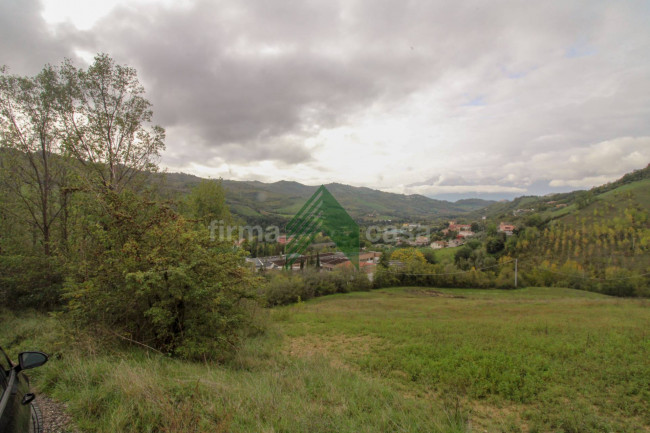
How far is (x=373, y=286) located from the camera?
43906mm

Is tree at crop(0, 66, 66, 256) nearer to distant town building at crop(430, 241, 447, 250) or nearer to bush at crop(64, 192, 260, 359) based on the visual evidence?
bush at crop(64, 192, 260, 359)

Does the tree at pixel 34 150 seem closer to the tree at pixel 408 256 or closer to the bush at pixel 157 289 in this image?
the bush at pixel 157 289

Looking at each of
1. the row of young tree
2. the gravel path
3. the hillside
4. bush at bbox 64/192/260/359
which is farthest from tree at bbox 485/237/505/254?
the gravel path

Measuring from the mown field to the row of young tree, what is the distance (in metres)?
0.87

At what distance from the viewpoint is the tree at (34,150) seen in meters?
11.5

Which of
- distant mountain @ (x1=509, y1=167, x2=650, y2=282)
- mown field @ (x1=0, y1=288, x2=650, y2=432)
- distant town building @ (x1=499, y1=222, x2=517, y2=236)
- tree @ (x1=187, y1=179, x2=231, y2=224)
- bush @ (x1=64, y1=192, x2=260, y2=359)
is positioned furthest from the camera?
distant town building @ (x1=499, y1=222, x2=517, y2=236)

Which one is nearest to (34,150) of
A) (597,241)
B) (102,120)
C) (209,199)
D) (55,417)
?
(102,120)

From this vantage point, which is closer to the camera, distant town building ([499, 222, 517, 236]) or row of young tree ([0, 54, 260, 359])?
row of young tree ([0, 54, 260, 359])

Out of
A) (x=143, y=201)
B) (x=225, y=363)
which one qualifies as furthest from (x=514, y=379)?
(x=143, y=201)

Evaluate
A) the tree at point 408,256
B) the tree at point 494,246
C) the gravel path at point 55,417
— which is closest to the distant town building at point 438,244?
the tree at point 494,246

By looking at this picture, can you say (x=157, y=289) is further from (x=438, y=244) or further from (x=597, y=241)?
(x=438, y=244)

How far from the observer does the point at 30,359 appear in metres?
2.38

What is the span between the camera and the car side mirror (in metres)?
2.33

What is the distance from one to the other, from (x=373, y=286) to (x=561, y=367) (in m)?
37.9
